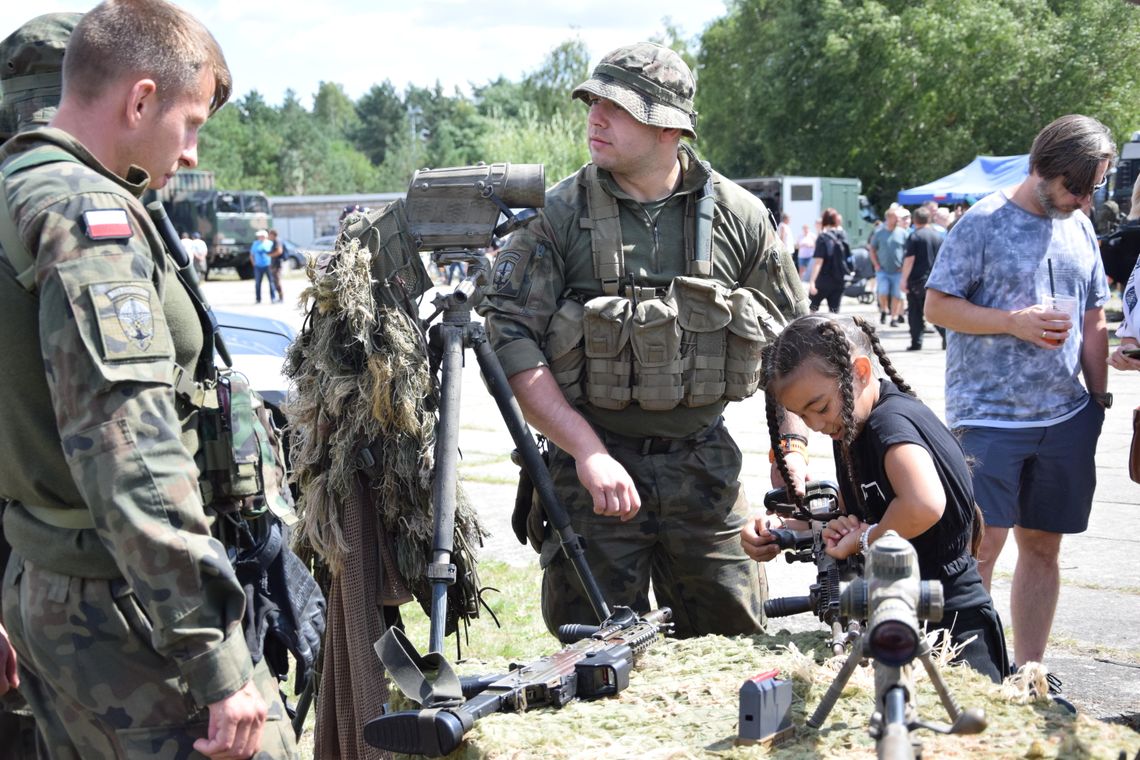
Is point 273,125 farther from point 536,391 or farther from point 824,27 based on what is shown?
point 536,391

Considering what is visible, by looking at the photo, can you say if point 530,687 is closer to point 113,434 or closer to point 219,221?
point 113,434

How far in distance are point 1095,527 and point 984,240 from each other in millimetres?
3074

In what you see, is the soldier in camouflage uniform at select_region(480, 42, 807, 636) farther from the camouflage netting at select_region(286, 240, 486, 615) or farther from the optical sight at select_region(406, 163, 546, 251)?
the camouflage netting at select_region(286, 240, 486, 615)

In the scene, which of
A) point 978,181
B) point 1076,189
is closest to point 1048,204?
point 1076,189

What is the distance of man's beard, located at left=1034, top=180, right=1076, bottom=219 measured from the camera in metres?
4.01

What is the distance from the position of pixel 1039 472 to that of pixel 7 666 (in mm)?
3249

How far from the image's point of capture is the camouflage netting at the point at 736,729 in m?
2.07

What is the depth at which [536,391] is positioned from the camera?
11.0ft

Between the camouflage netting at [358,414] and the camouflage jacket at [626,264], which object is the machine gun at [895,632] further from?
the camouflage jacket at [626,264]

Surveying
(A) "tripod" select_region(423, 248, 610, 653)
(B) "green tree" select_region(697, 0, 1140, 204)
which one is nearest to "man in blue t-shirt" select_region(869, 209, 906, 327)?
(A) "tripod" select_region(423, 248, 610, 653)

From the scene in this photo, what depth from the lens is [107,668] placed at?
84.6 inches

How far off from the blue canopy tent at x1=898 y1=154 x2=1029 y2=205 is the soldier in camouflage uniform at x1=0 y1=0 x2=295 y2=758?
75.0ft

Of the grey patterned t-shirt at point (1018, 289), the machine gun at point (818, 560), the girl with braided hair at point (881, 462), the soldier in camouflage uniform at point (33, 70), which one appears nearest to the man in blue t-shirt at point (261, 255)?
the grey patterned t-shirt at point (1018, 289)

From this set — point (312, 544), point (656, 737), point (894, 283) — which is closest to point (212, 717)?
point (656, 737)
